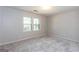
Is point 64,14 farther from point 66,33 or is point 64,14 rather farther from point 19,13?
point 19,13

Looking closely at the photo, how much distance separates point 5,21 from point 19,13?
0.72 m

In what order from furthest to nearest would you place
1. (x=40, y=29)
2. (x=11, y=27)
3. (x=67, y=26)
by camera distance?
(x=67, y=26), (x=11, y=27), (x=40, y=29)

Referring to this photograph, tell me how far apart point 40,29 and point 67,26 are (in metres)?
1.58

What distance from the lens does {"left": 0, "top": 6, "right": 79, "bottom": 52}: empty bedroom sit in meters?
2.62

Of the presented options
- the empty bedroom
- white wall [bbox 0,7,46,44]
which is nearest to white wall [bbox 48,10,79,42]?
→ the empty bedroom

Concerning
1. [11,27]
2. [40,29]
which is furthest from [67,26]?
[11,27]

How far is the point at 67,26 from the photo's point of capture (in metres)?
3.41

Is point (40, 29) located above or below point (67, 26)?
below

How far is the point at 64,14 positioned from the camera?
3.19 m

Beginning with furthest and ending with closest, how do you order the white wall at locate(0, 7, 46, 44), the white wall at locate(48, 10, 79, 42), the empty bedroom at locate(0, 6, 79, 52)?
the white wall at locate(48, 10, 79, 42) < the white wall at locate(0, 7, 46, 44) < the empty bedroom at locate(0, 6, 79, 52)

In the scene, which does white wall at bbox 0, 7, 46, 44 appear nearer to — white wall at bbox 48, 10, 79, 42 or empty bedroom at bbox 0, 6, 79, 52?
empty bedroom at bbox 0, 6, 79, 52

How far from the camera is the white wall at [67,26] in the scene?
120 inches

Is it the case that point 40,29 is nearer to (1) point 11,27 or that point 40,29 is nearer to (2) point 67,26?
(1) point 11,27
